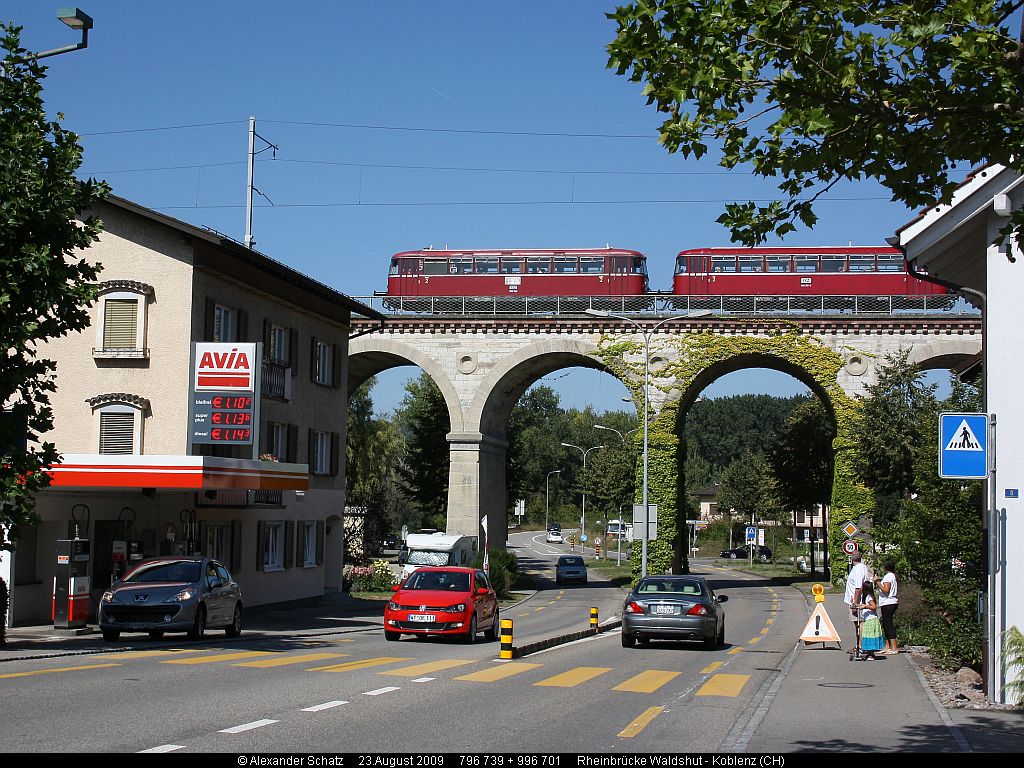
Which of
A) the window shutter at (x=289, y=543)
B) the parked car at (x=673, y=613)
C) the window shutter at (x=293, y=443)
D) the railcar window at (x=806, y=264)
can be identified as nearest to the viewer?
the parked car at (x=673, y=613)

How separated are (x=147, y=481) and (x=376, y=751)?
57.1 ft

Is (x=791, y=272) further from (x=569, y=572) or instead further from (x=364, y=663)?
(x=364, y=663)

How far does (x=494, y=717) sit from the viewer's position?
11586 millimetres

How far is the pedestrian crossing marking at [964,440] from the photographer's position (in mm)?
13250

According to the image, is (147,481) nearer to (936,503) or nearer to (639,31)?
(936,503)

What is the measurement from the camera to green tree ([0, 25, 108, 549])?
17.5m

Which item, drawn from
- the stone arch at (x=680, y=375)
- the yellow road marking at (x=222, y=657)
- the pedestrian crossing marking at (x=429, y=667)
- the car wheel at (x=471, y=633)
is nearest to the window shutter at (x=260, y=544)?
the car wheel at (x=471, y=633)

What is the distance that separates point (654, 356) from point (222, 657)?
34758mm

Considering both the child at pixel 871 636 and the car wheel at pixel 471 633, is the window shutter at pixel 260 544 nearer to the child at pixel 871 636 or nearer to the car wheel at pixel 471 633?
the car wheel at pixel 471 633

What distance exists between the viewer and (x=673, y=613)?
2294 centimetres

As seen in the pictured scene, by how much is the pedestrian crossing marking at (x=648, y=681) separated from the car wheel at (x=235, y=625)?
8807 millimetres

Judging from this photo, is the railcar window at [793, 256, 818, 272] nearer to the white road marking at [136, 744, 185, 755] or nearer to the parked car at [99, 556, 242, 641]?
the parked car at [99, 556, 242, 641]

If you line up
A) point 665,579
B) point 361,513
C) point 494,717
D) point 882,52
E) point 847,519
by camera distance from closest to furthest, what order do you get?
point 882,52 → point 494,717 → point 665,579 → point 847,519 → point 361,513

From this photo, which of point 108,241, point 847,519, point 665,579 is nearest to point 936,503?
point 665,579
